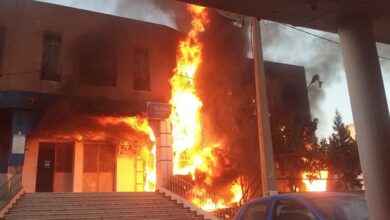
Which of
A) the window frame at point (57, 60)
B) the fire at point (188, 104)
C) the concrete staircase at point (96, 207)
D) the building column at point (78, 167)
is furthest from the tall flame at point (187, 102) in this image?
the window frame at point (57, 60)

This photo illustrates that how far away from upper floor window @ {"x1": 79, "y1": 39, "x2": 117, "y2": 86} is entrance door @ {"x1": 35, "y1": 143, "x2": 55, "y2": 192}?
14.0ft

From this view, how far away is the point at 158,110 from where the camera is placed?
20234 mm

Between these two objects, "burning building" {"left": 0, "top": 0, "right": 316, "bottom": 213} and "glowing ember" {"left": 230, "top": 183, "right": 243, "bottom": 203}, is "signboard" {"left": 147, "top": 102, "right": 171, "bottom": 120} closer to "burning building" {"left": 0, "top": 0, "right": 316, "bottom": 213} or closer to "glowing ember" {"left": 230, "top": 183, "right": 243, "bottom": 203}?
"burning building" {"left": 0, "top": 0, "right": 316, "bottom": 213}

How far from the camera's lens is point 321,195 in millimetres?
5141

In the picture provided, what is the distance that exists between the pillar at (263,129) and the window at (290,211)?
5.21 metres

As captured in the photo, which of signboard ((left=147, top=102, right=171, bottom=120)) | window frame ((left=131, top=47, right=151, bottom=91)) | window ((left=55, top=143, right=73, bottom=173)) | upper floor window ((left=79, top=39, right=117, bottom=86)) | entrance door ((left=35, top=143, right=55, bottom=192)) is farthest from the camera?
window frame ((left=131, top=47, right=151, bottom=91))

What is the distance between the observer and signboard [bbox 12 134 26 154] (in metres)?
17.6

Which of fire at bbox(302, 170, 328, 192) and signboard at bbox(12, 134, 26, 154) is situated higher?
signboard at bbox(12, 134, 26, 154)

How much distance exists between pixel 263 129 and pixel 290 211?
5.95 m

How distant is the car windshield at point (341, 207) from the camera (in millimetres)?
4688

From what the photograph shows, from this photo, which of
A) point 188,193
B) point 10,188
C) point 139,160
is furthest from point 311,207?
point 139,160

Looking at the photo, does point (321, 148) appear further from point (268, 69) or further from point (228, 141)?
point (268, 69)

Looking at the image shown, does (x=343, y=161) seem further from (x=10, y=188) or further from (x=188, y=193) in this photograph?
(x=10, y=188)

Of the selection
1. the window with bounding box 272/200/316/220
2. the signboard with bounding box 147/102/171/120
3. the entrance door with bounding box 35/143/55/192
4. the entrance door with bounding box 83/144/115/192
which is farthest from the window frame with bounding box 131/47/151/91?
the window with bounding box 272/200/316/220
